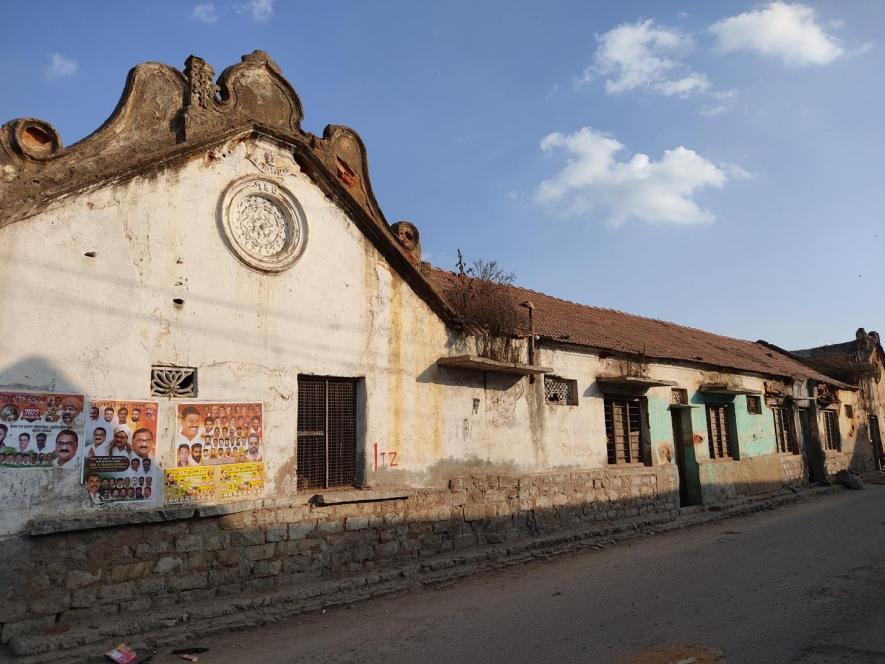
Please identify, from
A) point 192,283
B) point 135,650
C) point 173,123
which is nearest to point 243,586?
point 135,650

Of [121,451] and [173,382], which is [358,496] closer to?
[173,382]

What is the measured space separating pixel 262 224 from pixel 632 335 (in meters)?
10.9

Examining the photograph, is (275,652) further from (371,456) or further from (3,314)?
(3,314)

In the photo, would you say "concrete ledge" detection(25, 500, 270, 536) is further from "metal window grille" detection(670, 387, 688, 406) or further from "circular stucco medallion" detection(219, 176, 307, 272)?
"metal window grille" detection(670, 387, 688, 406)

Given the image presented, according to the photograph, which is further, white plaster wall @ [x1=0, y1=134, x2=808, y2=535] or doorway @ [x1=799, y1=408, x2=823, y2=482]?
doorway @ [x1=799, y1=408, x2=823, y2=482]

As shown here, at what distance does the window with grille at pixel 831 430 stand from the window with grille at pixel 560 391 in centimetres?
1578

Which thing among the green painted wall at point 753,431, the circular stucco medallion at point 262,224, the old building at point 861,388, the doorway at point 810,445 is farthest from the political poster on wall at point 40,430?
the old building at point 861,388

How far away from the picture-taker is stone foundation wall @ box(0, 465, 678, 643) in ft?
19.7

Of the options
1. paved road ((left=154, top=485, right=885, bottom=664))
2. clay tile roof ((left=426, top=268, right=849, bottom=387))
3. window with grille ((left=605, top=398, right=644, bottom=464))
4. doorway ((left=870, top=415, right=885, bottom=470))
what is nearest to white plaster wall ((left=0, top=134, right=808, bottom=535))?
clay tile roof ((left=426, top=268, right=849, bottom=387))

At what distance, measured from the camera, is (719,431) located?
16938 millimetres

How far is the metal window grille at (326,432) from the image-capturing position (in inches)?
329

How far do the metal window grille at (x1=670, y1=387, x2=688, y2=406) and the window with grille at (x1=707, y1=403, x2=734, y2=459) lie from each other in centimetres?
139

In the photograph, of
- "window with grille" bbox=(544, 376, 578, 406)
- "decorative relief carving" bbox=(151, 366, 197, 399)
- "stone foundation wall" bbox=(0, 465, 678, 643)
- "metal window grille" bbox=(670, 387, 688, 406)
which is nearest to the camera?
"stone foundation wall" bbox=(0, 465, 678, 643)

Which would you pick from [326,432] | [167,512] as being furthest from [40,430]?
[326,432]
